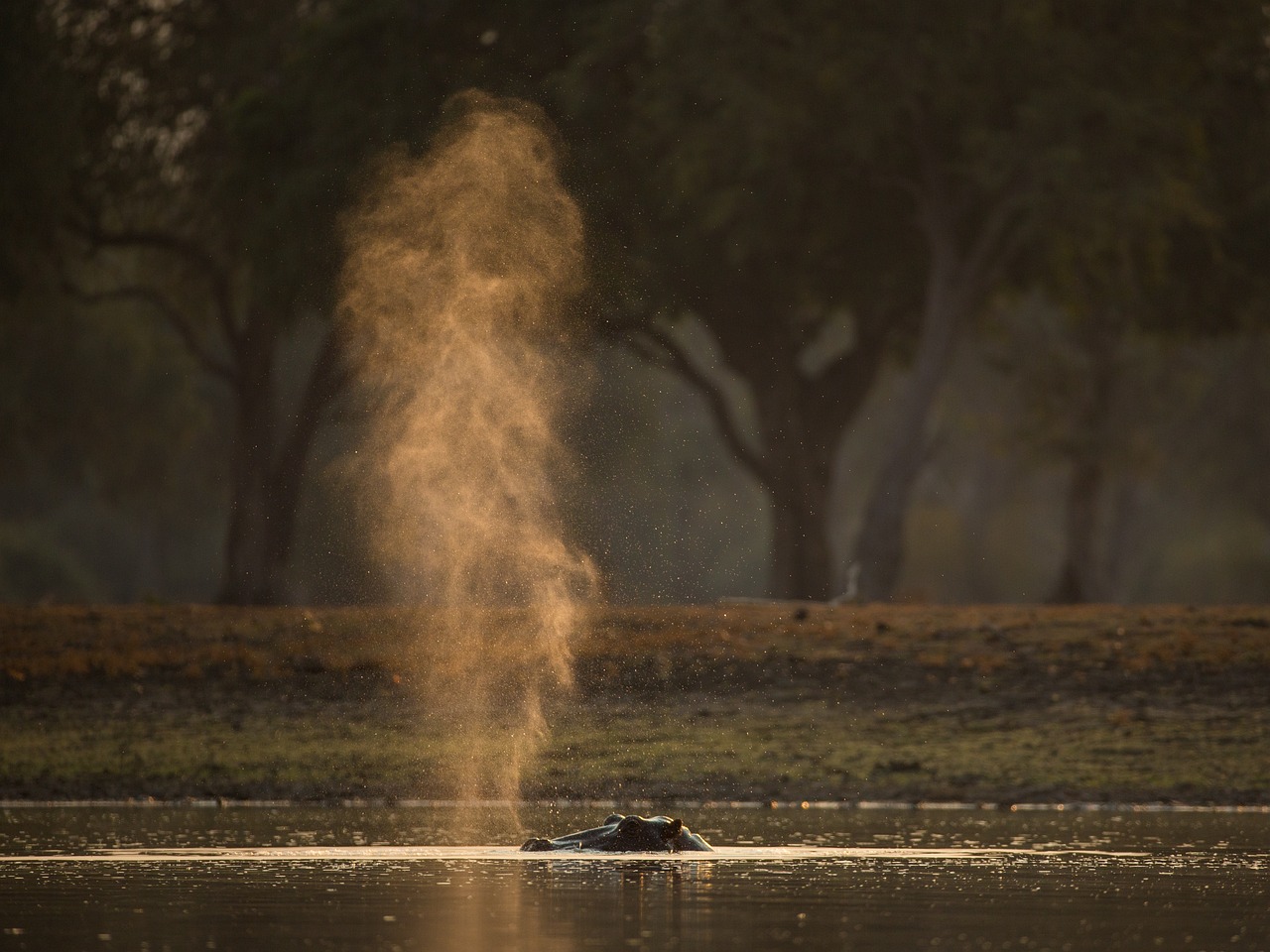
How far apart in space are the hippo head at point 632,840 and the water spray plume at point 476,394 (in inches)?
316

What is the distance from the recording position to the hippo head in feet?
52.6

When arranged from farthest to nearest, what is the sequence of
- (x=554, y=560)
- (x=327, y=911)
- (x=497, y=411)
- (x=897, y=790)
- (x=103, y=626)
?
1. (x=554, y=560)
2. (x=497, y=411)
3. (x=103, y=626)
4. (x=897, y=790)
5. (x=327, y=911)

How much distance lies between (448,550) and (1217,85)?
62.9 feet

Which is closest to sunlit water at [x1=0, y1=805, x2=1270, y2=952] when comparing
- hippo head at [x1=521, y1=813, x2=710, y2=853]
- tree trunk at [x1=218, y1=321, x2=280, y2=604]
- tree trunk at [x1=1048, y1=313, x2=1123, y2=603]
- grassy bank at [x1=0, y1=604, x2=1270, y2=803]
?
hippo head at [x1=521, y1=813, x2=710, y2=853]

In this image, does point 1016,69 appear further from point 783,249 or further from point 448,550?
point 448,550

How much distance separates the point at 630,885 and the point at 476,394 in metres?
18.6

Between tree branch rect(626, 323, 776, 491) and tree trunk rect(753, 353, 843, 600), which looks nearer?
tree trunk rect(753, 353, 843, 600)

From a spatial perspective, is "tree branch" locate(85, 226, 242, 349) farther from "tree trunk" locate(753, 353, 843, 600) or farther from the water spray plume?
"tree trunk" locate(753, 353, 843, 600)

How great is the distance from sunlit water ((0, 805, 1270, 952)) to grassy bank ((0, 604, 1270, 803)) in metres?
2.52

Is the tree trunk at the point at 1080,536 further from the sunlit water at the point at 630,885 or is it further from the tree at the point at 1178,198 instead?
the sunlit water at the point at 630,885

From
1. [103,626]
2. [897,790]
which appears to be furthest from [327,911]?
[103,626]

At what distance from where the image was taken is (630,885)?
14367mm

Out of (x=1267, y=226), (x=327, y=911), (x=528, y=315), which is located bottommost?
(x=327, y=911)

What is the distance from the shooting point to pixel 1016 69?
4006 cm
